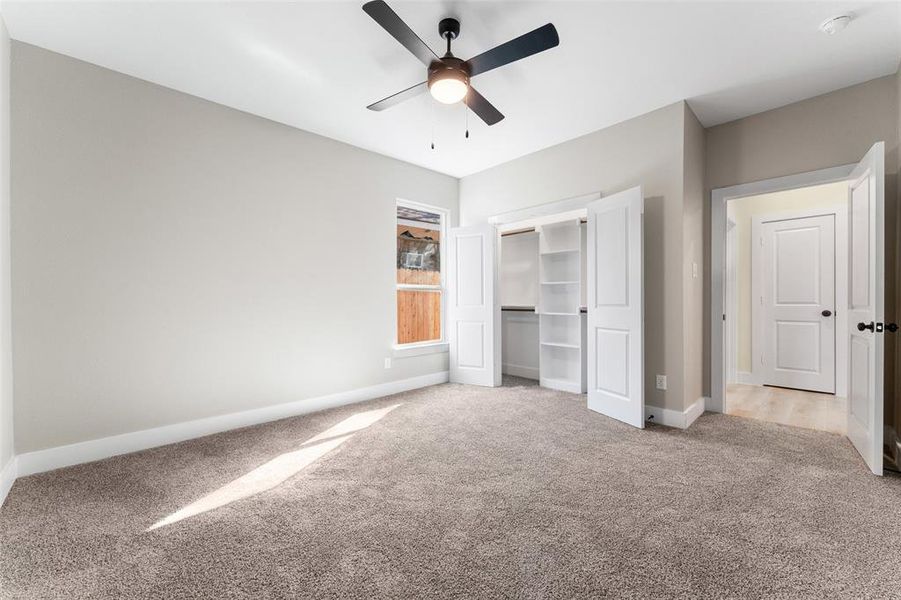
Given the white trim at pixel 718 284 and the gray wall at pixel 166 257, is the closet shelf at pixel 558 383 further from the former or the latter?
the gray wall at pixel 166 257

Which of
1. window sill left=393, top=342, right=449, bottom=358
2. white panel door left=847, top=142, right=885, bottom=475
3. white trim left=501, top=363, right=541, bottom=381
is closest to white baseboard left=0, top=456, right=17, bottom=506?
window sill left=393, top=342, right=449, bottom=358

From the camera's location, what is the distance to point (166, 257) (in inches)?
116

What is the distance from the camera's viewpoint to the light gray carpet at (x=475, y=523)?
1.46 meters

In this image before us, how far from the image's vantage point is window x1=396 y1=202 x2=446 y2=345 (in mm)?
4785

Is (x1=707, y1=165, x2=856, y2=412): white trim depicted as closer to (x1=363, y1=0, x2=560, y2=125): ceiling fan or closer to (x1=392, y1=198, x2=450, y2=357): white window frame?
(x1=363, y1=0, x2=560, y2=125): ceiling fan

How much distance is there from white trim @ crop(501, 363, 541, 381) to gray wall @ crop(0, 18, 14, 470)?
481 cm

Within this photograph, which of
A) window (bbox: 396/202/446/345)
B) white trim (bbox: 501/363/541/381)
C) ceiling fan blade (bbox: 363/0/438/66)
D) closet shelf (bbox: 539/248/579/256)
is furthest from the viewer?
white trim (bbox: 501/363/541/381)

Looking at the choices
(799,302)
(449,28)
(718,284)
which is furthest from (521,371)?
(449,28)

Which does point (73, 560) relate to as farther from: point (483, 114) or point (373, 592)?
point (483, 114)

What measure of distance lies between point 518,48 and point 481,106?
59cm

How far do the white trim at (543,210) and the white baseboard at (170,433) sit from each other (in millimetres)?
2426

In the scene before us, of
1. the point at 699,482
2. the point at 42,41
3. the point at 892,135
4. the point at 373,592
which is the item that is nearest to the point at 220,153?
the point at 42,41

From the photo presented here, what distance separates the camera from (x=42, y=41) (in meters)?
2.42

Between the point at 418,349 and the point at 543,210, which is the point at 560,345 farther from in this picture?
the point at 418,349
